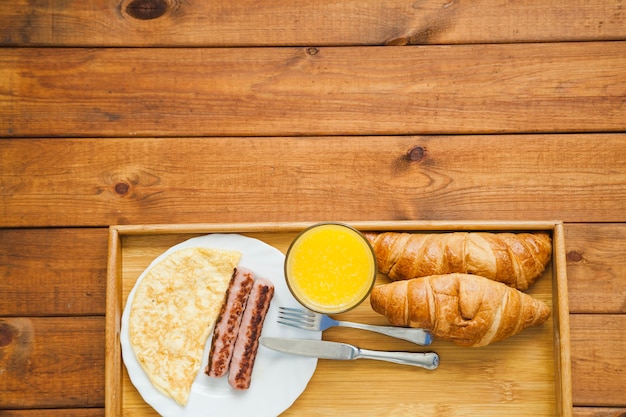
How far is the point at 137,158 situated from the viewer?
1927 mm

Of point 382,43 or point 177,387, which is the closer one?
point 177,387

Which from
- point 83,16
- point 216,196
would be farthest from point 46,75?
point 216,196

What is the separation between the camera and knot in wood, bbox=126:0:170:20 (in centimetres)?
195

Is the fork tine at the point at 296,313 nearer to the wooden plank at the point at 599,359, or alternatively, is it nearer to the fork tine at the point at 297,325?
the fork tine at the point at 297,325

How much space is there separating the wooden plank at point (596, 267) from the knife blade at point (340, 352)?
523 millimetres

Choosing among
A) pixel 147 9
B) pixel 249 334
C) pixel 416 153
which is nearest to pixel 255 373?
pixel 249 334

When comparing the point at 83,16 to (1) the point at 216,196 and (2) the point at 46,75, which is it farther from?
(1) the point at 216,196

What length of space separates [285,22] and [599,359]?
1.44m

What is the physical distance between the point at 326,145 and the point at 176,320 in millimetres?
710

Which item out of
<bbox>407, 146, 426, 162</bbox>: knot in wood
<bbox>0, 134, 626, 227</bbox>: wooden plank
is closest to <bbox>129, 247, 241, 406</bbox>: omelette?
<bbox>0, 134, 626, 227</bbox>: wooden plank

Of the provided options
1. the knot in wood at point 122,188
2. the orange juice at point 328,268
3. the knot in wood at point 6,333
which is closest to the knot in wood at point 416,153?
the orange juice at point 328,268

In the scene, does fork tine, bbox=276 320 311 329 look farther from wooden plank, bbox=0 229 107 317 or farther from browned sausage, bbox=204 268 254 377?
wooden plank, bbox=0 229 107 317

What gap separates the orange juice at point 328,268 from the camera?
1.69m

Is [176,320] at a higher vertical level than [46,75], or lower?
lower
